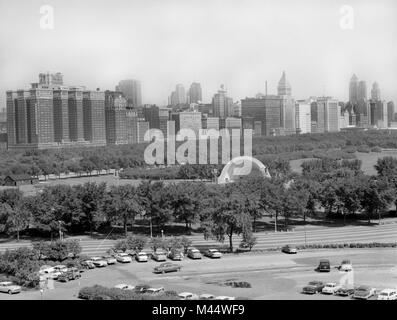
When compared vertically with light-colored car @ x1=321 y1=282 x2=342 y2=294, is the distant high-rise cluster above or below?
above

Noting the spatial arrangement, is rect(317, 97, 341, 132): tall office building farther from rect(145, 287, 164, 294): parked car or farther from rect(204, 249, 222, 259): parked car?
rect(145, 287, 164, 294): parked car

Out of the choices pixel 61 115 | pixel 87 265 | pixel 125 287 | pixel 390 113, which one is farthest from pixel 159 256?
pixel 390 113

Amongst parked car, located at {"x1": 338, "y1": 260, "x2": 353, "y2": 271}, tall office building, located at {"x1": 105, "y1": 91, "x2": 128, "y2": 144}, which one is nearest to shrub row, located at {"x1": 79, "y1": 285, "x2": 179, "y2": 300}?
parked car, located at {"x1": 338, "y1": 260, "x2": 353, "y2": 271}

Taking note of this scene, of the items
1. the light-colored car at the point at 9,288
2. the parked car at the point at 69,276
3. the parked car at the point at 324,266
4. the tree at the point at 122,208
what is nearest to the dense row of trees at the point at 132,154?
the tree at the point at 122,208

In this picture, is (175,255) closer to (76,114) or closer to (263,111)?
(76,114)

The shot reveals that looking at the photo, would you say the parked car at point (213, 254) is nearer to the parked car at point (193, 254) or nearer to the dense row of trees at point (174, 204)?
the parked car at point (193, 254)

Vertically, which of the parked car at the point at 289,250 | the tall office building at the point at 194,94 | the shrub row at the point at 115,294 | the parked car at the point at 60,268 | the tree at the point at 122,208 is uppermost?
the tall office building at the point at 194,94
